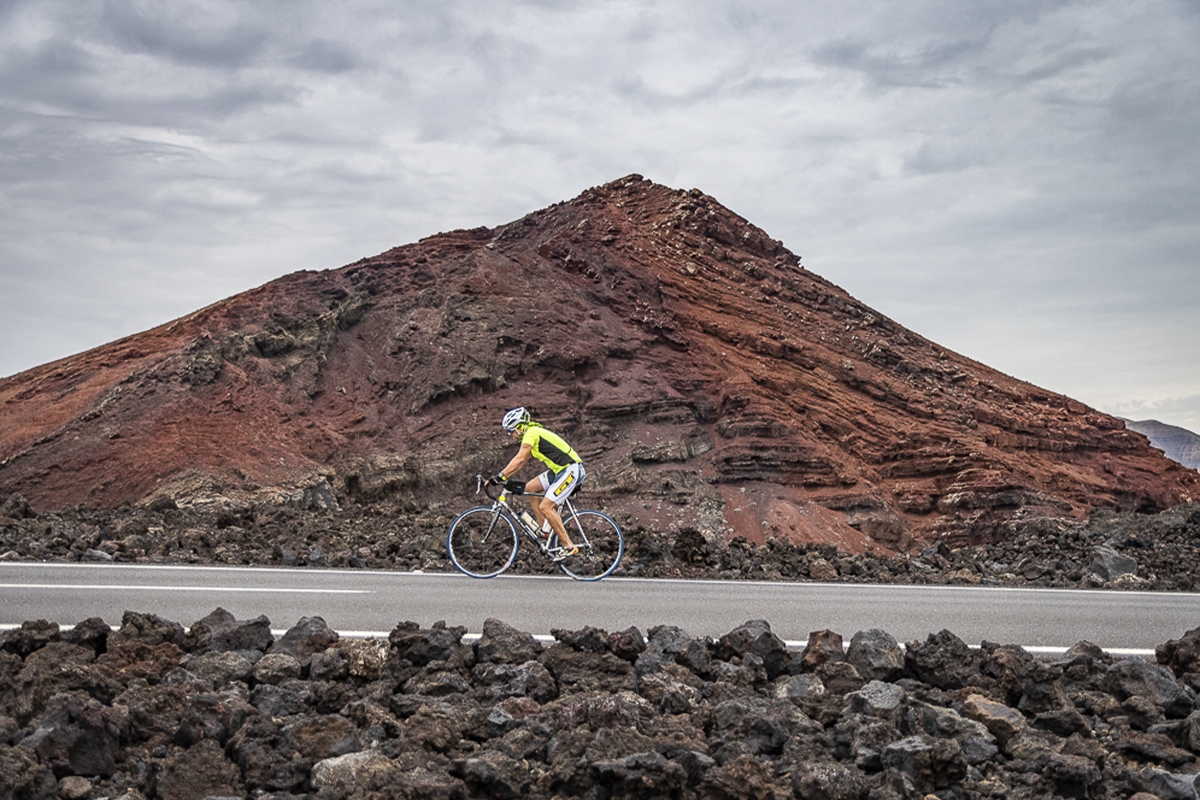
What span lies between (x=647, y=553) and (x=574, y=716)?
366 inches

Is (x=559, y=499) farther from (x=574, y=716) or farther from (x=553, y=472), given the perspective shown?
(x=574, y=716)

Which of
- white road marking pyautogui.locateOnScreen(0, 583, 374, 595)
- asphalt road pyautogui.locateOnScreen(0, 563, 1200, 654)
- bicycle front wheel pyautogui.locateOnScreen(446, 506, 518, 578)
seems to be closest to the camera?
asphalt road pyautogui.locateOnScreen(0, 563, 1200, 654)

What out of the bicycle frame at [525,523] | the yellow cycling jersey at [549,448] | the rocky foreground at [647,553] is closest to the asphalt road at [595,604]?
the bicycle frame at [525,523]

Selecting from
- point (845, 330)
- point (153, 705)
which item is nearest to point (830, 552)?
point (153, 705)

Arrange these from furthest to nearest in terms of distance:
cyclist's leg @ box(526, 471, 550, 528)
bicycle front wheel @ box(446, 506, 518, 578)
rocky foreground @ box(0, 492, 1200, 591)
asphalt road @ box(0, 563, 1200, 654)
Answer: rocky foreground @ box(0, 492, 1200, 591) → bicycle front wheel @ box(446, 506, 518, 578) → cyclist's leg @ box(526, 471, 550, 528) → asphalt road @ box(0, 563, 1200, 654)

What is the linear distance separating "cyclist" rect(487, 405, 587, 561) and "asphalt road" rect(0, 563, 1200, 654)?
0.62m

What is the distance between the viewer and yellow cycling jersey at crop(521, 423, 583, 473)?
11080 mm

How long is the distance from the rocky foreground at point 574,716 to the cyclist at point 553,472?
540 cm

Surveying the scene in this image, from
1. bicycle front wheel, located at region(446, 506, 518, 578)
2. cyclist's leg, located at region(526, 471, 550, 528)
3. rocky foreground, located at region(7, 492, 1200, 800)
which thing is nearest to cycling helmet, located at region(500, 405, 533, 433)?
cyclist's leg, located at region(526, 471, 550, 528)

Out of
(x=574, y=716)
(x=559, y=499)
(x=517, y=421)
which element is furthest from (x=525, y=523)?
(x=574, y=716)

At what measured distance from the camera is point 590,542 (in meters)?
11.9

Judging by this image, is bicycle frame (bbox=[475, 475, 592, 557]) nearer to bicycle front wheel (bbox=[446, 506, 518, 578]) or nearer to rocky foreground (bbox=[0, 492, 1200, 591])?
bicycle front wheel (bbox=[446, 506, 518, 578])

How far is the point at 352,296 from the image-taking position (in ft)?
124

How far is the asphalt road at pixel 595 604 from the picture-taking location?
7.52 m
